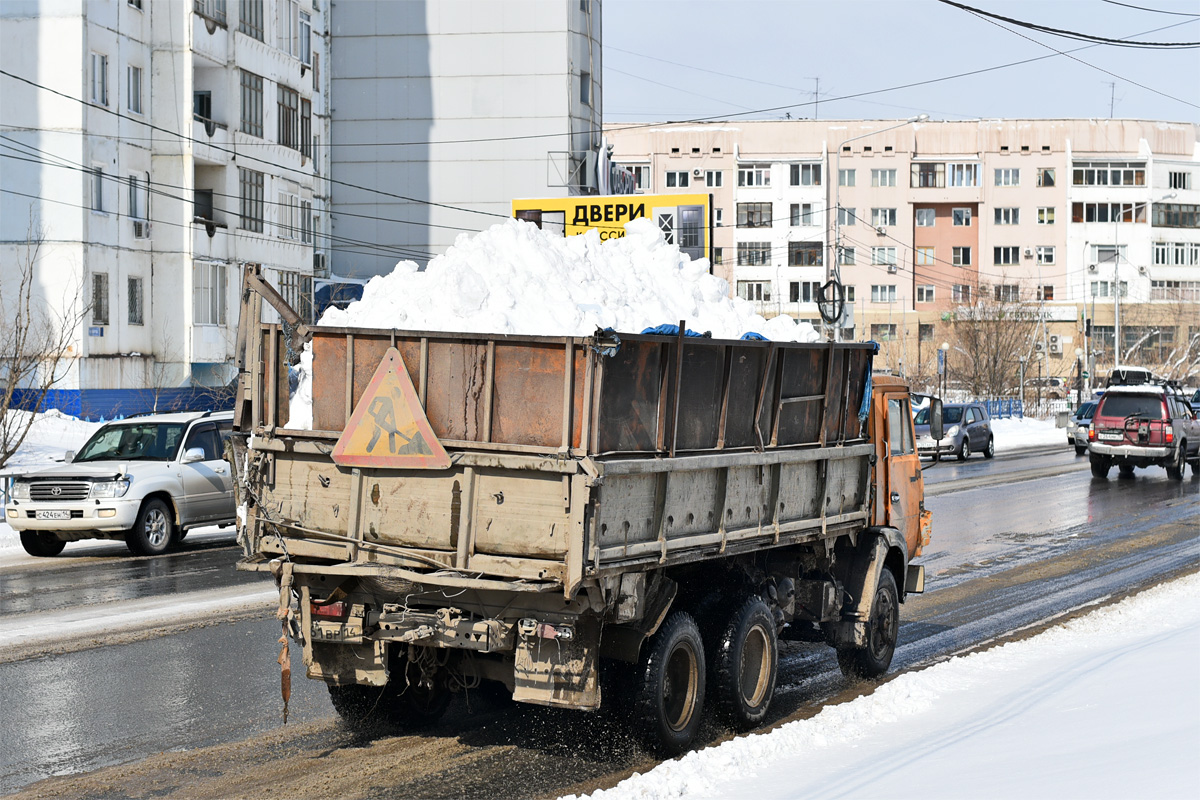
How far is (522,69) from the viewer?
198ft

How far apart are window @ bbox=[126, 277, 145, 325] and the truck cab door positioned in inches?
1352

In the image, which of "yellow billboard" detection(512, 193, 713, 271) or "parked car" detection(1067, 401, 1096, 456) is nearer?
"parked car" detection(1067, 401, 1096, 456)

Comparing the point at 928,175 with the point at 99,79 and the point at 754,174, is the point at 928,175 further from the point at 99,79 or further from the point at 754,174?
the point at 99,79

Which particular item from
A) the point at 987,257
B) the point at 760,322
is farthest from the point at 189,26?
the point at 987,257

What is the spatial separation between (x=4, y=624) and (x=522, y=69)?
5229 centimetres

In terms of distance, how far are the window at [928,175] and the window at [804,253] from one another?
30.0 feet

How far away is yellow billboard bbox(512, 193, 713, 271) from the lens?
3912cm

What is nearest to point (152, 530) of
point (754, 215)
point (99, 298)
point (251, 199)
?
point (99, 298)

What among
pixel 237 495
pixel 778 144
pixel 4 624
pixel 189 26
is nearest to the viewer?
pixel 237 495

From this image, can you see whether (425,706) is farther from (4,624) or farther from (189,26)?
(189,26)

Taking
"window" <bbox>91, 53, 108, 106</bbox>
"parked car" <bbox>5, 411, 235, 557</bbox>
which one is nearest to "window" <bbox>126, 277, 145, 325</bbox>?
"window" <bbox>91, 53, 108, 106</bbox>

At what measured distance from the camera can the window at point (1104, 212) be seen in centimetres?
9581

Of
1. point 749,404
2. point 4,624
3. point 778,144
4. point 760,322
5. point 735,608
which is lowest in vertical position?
point 4,624

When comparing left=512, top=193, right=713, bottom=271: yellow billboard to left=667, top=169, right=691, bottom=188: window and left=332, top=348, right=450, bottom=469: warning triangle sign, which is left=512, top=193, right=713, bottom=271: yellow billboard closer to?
left=332, top=348, right=450, bottom=469: warning triangle sign
